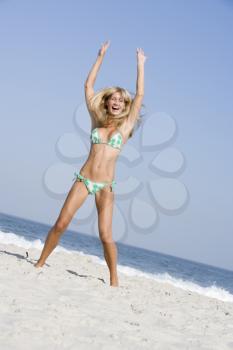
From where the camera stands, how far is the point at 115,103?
6020 millimetres

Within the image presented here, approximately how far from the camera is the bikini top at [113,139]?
6.00 meters

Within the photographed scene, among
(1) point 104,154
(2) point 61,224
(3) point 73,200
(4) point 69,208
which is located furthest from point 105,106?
(2) point 61,224

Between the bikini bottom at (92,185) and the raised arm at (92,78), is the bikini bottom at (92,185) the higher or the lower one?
the lower one

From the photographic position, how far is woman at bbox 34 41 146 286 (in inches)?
236

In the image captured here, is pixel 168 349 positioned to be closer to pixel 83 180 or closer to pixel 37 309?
pixel 37 309

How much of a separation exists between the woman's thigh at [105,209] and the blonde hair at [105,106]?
78 centimetres

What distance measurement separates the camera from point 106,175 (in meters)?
6.02

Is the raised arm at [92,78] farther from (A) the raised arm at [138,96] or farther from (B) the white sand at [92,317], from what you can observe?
(B) the white sand at [92,317]

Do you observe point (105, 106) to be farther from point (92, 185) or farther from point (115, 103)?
point (92, 185)

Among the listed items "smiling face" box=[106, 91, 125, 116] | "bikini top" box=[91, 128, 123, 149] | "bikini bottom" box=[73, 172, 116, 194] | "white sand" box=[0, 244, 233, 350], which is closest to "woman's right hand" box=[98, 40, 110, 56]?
"smiling face" box=[106, 91, 125, 116]

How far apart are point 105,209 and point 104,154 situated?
2.10 feet

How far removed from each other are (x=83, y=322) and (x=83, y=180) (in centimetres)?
229

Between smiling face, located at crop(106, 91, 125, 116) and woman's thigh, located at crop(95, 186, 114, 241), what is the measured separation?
88cm

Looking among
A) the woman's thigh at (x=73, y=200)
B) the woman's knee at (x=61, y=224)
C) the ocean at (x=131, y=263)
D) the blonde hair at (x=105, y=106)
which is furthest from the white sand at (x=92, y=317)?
the ocean at (x=131, y=263)
